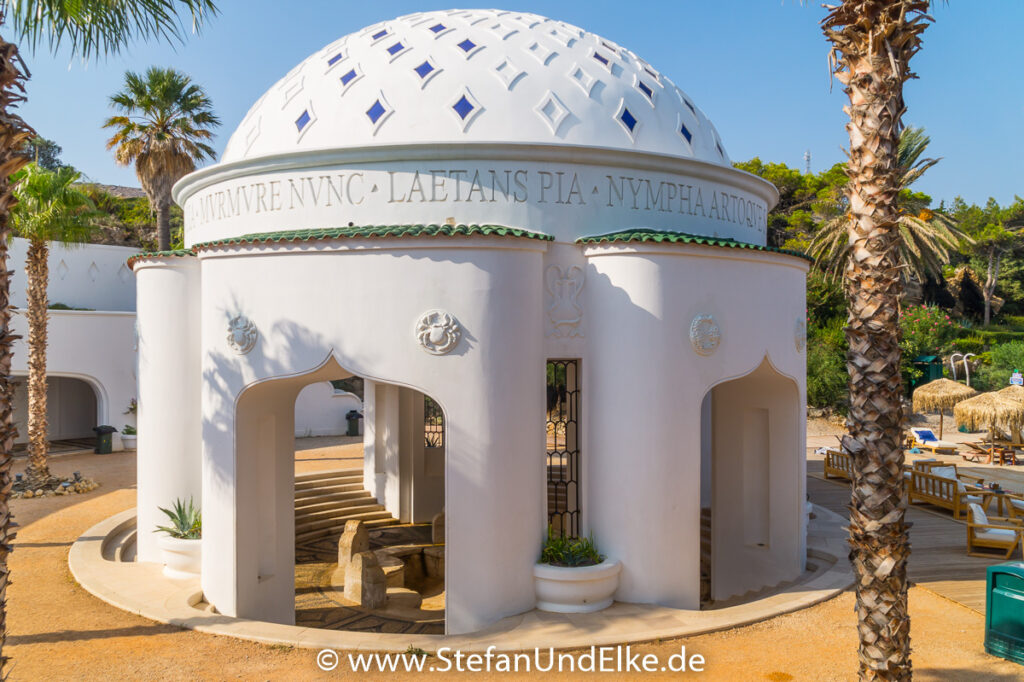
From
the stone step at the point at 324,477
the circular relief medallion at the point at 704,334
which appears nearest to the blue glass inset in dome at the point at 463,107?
the circular relief medallion at the point at 704,334

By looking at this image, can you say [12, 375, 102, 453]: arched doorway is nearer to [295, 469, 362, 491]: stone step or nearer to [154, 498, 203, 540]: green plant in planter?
[295, 469, 362, 491]: stone step

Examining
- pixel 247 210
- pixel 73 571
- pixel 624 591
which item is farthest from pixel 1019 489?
pixel 73 571

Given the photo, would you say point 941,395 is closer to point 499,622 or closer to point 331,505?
point 331,505

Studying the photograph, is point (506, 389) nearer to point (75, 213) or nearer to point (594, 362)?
point (594, 362)

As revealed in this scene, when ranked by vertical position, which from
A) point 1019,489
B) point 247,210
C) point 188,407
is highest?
point 247,210

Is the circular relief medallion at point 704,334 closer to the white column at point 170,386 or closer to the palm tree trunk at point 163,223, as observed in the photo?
the white column at point 170,386

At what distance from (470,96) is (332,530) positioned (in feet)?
35.8

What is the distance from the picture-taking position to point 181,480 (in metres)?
11.8

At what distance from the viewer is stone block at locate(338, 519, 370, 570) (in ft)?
44.0

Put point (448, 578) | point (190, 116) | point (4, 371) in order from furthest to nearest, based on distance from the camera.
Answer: point (190, 116) < point (448, 578) < point (4, 371)

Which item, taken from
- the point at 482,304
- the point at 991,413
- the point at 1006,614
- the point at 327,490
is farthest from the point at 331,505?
the point at 991,413

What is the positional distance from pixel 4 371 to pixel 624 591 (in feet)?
24.7

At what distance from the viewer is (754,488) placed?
42.9 ft

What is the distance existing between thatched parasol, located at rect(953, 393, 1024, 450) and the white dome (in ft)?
53.6
